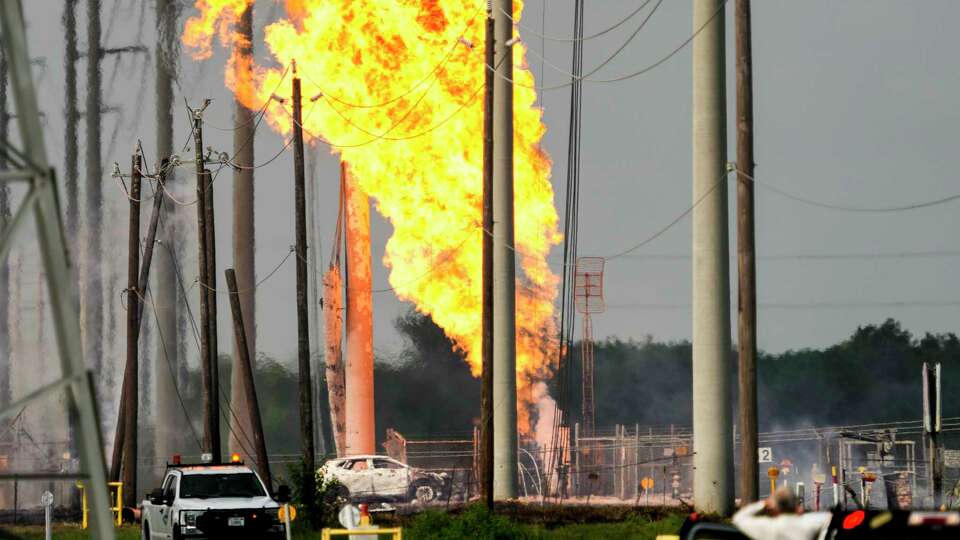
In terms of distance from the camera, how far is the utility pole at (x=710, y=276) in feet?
127

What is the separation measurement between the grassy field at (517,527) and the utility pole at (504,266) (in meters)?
11.1

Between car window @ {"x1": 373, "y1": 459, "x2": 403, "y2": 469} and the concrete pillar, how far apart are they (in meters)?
16.0

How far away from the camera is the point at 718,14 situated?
1558 inches

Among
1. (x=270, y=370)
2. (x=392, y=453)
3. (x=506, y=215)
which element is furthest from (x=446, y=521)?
(x=270, y=370)

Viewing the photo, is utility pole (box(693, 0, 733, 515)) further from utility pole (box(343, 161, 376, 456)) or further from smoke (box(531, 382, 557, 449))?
smoke (box(531, 382, 557, 449))

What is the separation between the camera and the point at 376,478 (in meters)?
55.9

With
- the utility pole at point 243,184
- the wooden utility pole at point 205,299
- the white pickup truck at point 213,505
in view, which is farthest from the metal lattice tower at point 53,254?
the utility pole at point 243,184

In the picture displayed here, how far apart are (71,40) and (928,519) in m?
91.8

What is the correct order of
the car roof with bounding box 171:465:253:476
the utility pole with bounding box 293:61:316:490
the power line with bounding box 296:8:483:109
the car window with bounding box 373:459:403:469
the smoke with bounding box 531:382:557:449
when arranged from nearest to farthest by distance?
the car roof with bounding box 171:465:253:476 → the utility pole with bounding box 293:61:316:490 → the car window with bounding box 373:459:403:469 → the power line with bounding box 296:8:483:109 → the smoke with bounding box 531:382:557:449

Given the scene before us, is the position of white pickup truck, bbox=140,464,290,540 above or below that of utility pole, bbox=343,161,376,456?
below

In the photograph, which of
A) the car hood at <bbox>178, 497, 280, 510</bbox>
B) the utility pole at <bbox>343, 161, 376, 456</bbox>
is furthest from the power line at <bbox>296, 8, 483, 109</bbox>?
the car hood at <bbox>178, 497, 280, 510</bbox>

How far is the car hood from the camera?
31.7m

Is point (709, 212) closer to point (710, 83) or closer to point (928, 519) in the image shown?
point (710, 83)

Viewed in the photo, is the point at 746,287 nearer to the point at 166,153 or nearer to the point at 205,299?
the point at 205,299
